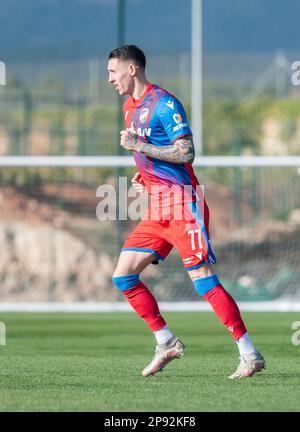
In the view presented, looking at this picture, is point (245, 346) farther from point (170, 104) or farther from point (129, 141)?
point (170, 104)

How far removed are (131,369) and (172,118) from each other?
5.81 feet

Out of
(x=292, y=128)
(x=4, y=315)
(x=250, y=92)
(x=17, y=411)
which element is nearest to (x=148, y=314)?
(x=17, y=411)

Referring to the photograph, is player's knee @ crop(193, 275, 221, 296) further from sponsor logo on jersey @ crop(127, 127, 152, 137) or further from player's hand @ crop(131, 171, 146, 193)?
sponsor logo on jersey @ crop(127, 127, 152, 137)

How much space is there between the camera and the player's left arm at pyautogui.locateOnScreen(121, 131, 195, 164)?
7316 mm

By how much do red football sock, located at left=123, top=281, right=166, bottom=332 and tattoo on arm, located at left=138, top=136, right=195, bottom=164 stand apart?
36.4 inches

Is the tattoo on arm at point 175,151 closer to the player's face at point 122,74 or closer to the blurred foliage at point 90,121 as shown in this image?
the player's face at point 122,74

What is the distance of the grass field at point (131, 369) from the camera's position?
6285 mm

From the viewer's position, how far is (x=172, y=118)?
7387mm

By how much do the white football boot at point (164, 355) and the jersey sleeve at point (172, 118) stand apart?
1.31 metres

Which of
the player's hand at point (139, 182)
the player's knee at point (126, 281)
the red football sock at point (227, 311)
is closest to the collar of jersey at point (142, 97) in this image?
the player's hand at point (139, 182)

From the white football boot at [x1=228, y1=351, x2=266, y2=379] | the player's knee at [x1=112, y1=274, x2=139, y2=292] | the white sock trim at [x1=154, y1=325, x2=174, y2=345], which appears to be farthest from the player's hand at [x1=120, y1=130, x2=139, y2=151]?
the white football boot at [x1=228, y1=351, x2=266, y2=379]

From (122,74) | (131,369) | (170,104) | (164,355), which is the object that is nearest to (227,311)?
(164,355)

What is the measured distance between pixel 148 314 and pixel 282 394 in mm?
1426

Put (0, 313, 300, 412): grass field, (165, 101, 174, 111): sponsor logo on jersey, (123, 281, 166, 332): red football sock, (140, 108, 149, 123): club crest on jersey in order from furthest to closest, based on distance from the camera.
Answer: (123, 281, 166, 332): red football sock
(140, 108, 149, 123): club crest on jersey
(165, 101, 174, 111): sponsor logo on jersey
(0, 313, 300, 412): grass field
